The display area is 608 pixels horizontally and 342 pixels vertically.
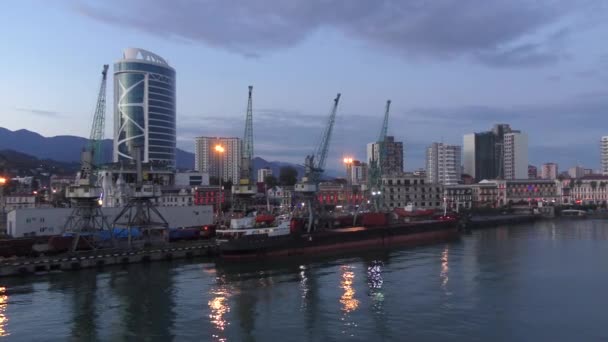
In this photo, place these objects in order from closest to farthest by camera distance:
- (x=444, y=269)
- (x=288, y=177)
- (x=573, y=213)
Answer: (x=444, y=269) → (x=573, y=213) → (x=288, y=177)

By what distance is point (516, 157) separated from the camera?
164 meters

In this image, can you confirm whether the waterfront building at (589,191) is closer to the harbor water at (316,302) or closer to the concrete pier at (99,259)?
the harbor water at (316,302)

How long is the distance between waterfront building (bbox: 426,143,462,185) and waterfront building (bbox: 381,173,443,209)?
204ft

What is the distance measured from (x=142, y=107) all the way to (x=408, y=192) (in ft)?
229

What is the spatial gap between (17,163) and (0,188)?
412ft

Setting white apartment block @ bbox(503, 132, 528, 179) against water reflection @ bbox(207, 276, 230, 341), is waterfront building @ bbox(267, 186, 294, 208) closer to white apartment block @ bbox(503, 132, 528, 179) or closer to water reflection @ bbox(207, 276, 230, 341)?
water reflection @ bbox(207, 276, 230, 341)

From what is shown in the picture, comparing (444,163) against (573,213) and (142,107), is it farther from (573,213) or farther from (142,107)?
(142,107)

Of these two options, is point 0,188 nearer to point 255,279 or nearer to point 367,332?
point 255,279

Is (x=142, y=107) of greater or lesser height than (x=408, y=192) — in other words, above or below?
above

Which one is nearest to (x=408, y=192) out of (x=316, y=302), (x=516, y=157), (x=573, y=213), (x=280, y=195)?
(x=280, y=195)

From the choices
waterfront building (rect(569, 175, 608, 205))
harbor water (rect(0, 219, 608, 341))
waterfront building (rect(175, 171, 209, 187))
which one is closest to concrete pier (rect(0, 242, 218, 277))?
harbor water (rect(0, 219, 608, 341))

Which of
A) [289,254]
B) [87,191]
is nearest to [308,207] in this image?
[289,254]

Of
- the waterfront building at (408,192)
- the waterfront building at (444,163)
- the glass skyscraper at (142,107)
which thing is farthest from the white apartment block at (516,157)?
the glass skyscraper at (142,107)

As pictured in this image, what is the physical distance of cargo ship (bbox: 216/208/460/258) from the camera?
37.8m
